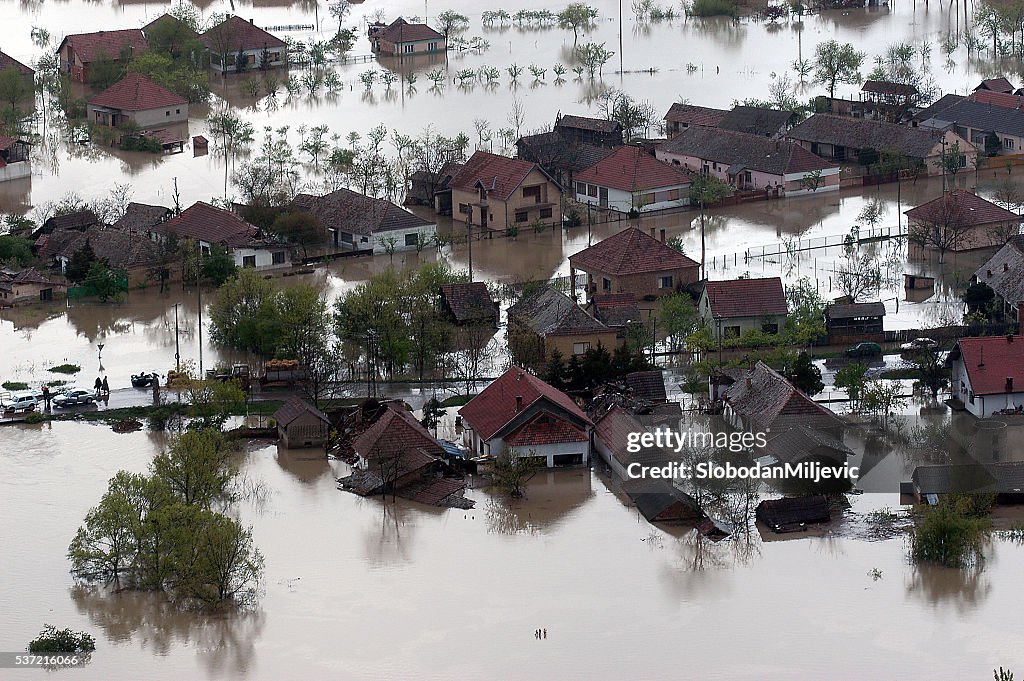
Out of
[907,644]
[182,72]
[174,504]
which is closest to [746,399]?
[907,644]

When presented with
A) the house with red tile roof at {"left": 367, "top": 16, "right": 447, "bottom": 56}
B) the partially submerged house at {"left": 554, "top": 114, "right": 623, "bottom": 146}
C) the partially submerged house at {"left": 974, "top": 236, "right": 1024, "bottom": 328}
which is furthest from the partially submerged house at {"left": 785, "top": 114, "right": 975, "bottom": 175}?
the house with red tile roof at {"left": 367, "top": 16, "right": 447, "bottom": 56}

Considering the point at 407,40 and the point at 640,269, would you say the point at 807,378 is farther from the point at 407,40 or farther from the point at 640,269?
the point at 407,40

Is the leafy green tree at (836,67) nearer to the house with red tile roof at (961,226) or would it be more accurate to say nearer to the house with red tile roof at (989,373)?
the house with red tile roof at (961,226)

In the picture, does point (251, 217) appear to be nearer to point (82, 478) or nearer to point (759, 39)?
point (82, 478)

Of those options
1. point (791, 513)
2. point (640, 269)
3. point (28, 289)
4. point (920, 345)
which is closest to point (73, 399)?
point (28, 289)

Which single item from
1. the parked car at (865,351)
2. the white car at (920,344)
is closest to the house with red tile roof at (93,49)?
the parked car at (865,351)
